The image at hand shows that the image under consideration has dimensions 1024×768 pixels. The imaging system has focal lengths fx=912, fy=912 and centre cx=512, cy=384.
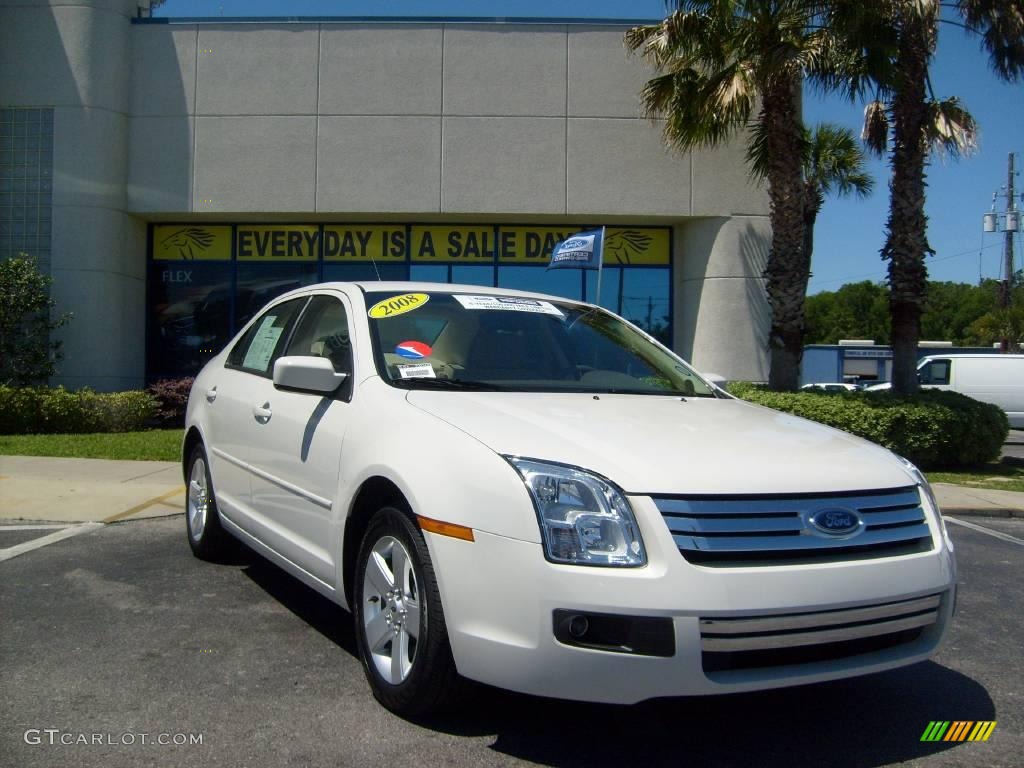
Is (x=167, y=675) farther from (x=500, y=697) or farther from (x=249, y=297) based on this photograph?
(x=249, y=297)

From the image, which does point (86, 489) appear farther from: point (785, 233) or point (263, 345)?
point (785, 233)

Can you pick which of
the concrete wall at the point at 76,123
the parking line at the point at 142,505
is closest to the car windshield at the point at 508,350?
the parking line at the point at 142,505

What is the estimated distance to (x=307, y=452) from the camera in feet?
12.9

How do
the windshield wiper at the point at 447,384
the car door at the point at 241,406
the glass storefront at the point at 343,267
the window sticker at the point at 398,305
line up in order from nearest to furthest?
the windshield wiper at the point at 447,384 → the window sticker at the point at 398,305 → the car door at the point at 241,406 → the glass storefront at the point at 343,267

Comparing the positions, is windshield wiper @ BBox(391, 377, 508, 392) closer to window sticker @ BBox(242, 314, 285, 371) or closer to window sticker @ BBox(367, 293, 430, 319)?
window sticker @ BBox(367, 293, 430, 319)

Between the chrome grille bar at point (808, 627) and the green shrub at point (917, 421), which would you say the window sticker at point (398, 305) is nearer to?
the chrome grille bar at point (808, 627)

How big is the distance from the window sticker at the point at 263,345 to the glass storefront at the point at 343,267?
38.0 feet

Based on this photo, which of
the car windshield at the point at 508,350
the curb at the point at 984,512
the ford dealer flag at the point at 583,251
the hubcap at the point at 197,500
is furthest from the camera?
the ford dealer flag at the point at 583,251

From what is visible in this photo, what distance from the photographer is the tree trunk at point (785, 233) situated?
1302 centimetres

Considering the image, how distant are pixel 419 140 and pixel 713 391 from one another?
41.0 feet

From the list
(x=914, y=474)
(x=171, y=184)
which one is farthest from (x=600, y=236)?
(x=914, y=474)

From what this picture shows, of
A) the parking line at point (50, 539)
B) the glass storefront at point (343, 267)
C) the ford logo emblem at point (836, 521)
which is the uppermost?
the glass storefront at point (343, 267)

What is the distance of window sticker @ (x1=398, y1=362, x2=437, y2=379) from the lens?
378 cm

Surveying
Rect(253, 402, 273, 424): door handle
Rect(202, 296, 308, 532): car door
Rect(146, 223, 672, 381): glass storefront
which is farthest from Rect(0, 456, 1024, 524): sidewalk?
Rect(146, 223, 672, 381): glass storefront
